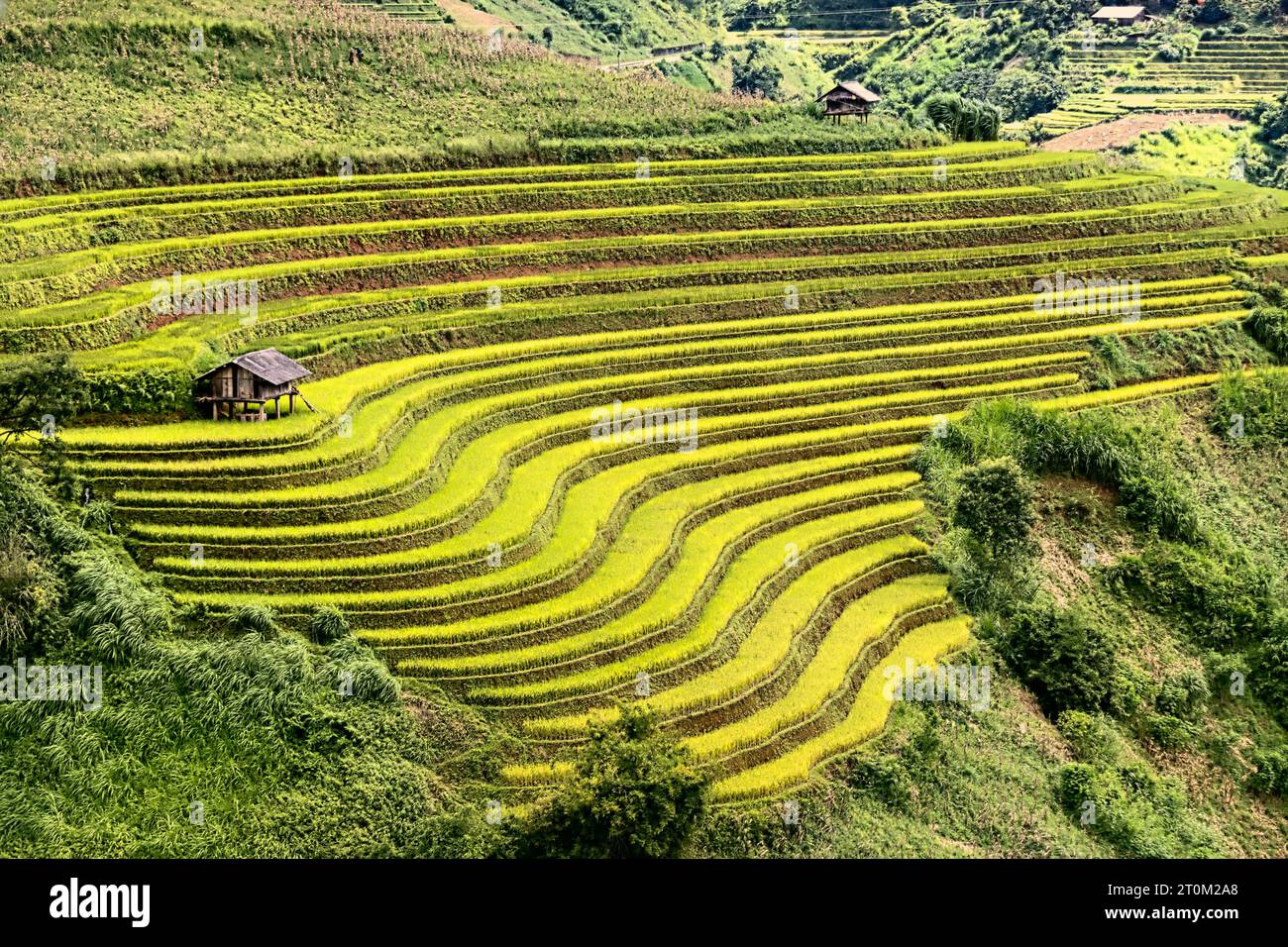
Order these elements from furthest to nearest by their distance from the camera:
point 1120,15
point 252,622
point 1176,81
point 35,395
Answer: point 1120,15
point 1176,81
point 35,395
point 252,622

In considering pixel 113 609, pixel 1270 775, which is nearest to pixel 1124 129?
pixel 1270 775

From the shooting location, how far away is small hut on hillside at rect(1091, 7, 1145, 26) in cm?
8350

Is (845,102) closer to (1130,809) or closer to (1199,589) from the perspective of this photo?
(1199,589)

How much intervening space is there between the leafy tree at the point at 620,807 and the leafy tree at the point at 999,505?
41.1ft

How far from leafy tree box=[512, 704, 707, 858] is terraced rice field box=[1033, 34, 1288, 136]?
62.1 m

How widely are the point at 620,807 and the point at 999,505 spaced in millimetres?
13963

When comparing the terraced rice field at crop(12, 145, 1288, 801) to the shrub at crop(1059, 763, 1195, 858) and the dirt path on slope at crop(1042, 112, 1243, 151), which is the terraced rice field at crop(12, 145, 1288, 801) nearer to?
the shrub at crop(1059, 763, 1195, 858)

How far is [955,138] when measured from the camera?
176 ft

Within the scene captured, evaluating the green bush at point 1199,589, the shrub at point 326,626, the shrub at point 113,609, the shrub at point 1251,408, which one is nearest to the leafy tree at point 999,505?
the green bush at point 1199,589

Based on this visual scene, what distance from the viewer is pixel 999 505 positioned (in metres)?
31.4

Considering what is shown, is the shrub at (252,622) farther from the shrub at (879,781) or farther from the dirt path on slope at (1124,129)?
the dirt path on slope at (1124,129)

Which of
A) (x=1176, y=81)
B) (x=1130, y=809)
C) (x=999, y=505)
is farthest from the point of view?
(x=1176, y=81)

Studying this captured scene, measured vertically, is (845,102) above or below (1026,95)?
below

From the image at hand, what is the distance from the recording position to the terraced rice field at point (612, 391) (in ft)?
78.6
